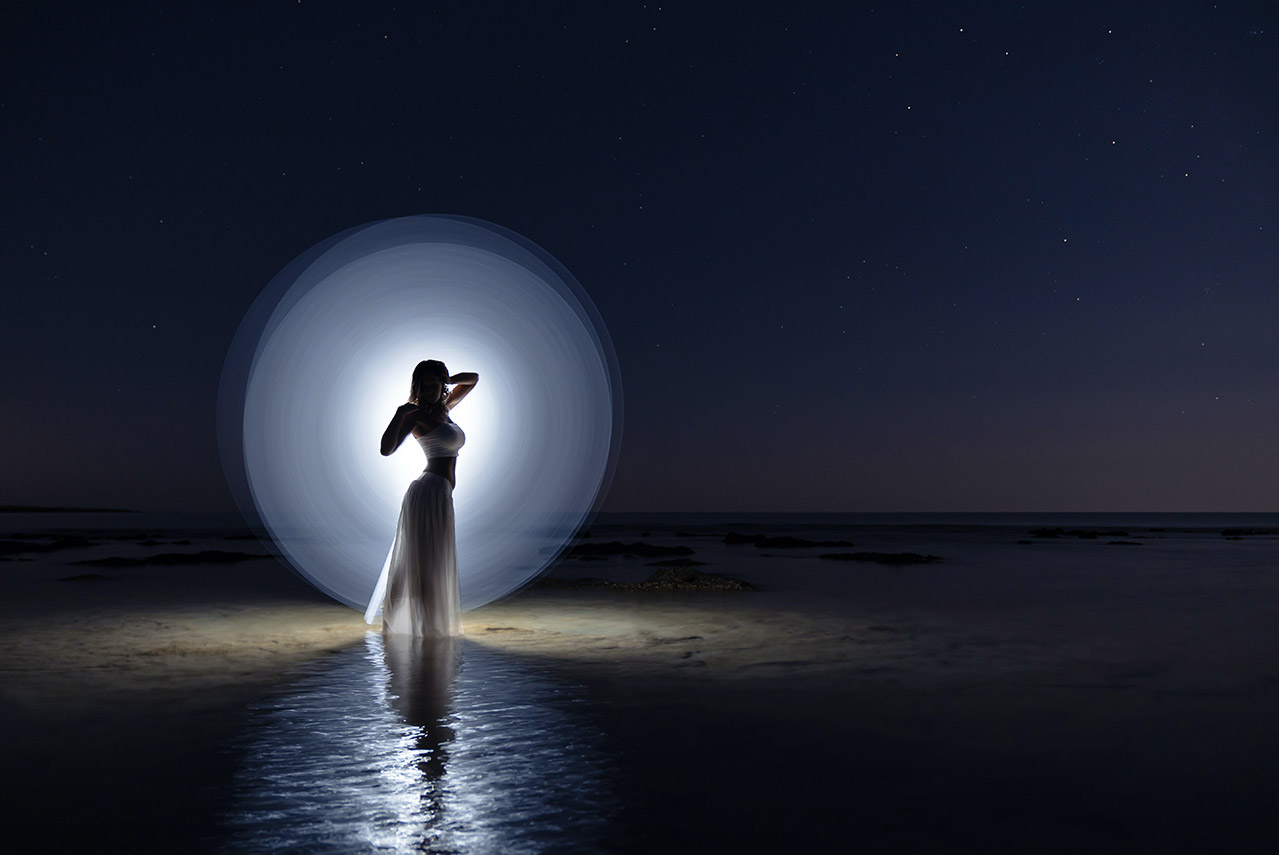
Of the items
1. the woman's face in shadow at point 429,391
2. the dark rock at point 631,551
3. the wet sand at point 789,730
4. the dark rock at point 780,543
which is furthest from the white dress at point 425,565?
the dark rock at point 780,543

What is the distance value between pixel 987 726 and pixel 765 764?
1994mm

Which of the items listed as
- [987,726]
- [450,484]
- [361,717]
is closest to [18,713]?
[361,717]

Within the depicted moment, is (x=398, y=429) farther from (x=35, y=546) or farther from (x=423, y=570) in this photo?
(x=35, y=546)

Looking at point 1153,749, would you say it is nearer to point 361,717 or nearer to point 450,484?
point 361,717

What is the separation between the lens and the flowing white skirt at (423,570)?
11000 millimetres

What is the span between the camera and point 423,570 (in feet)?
36.2

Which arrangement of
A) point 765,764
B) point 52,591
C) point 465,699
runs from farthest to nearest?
point 52,591 → point 465,699 → point 765,764

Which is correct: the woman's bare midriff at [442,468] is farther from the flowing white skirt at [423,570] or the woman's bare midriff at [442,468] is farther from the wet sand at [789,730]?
the wet sand at [789,730]

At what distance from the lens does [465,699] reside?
722 centimetres

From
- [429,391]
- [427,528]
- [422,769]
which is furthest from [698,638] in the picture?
[422,769]

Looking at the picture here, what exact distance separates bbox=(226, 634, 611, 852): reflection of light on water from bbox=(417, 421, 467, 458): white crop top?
386cm

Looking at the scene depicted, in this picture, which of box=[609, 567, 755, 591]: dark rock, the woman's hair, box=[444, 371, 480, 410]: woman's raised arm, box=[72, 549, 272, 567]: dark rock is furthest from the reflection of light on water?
box=[72, 549, 272, 567]: dark rock

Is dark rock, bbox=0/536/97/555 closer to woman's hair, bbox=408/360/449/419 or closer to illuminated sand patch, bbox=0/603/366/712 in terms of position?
illuminated sand patch, bbox=0/603/366/712

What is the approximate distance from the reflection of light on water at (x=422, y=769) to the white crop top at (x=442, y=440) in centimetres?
386
